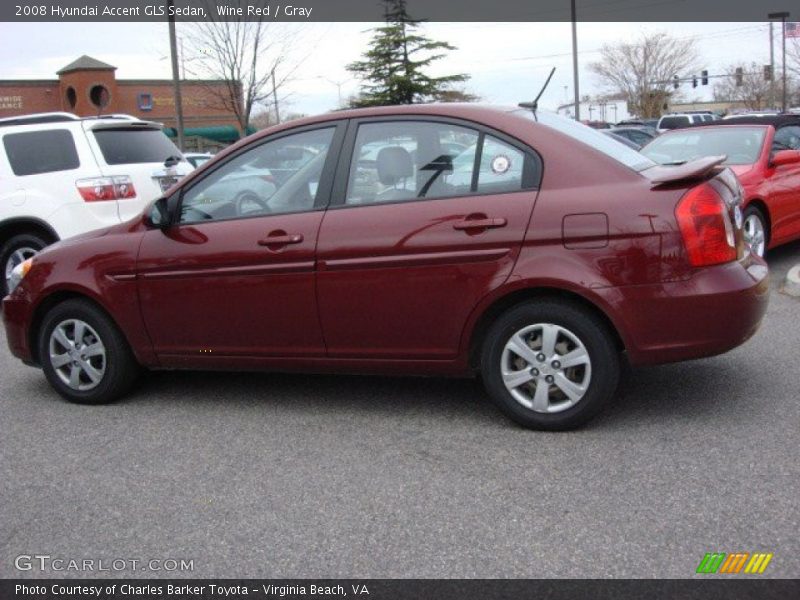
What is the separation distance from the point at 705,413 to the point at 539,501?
1379 mm

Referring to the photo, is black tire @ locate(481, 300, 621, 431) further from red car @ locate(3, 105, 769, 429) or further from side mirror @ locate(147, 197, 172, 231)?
side mirror @ locate(147, 197, 172, 231)

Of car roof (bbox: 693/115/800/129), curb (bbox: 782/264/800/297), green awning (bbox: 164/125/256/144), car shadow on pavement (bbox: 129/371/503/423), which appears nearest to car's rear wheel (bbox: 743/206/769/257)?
curb (bbox: 782/264/800/297)

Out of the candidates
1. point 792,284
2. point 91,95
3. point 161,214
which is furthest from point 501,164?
point 91,95

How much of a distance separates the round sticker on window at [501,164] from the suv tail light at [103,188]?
5.33m

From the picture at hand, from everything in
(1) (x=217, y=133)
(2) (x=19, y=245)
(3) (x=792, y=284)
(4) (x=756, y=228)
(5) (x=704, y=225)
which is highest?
(1) (x=217, y=133)

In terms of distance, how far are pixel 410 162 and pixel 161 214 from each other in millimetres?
1527

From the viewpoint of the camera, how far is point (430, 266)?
13.9ft

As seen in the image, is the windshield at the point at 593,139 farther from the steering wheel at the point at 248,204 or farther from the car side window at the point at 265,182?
the steering wheel at the point at 248,204

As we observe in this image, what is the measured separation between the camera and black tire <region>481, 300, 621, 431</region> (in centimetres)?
404

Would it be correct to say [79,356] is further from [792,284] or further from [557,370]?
[792,284]

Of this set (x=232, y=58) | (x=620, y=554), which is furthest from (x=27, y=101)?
(x=620, y=554)

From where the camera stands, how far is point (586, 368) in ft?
13.4

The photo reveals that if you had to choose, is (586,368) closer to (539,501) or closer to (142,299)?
(539,501)

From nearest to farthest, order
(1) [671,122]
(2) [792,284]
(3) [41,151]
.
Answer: (2) [792,284]
(3) [41,151]
(1) [671,122]
